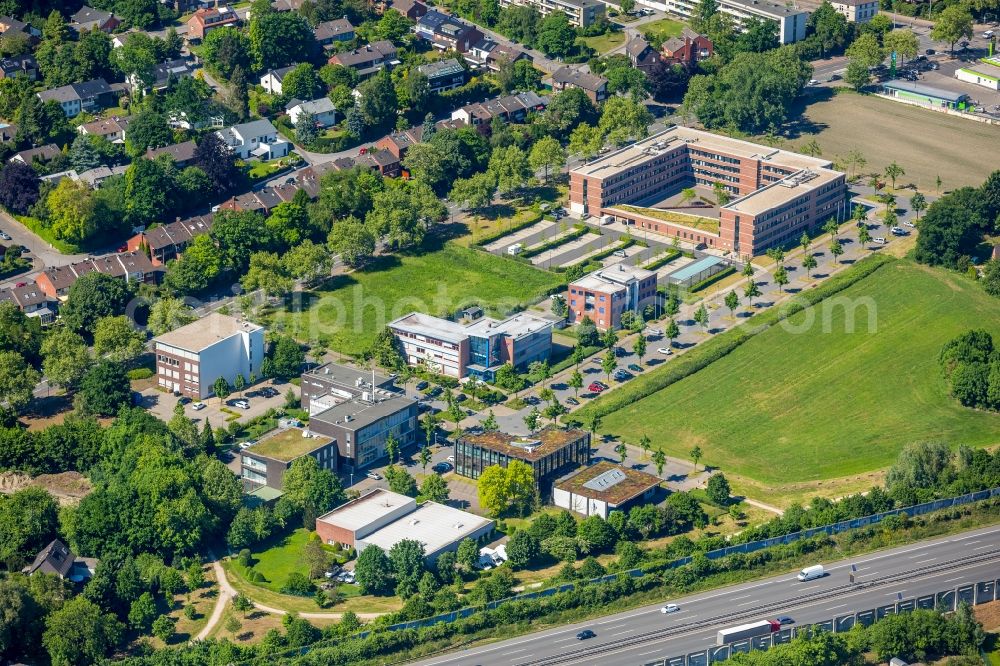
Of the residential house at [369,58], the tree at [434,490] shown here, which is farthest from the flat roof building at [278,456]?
the residential house at [369,58]

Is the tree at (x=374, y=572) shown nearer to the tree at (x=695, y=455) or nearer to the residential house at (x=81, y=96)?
the tree at (x=695, y=455)

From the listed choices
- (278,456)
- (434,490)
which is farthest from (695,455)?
(278,456)

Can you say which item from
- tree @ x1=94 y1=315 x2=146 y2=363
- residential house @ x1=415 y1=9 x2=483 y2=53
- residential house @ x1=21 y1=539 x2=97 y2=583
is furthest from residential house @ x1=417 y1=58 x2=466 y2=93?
residential house @ x1=21 y1=539 x2=97 y2=583

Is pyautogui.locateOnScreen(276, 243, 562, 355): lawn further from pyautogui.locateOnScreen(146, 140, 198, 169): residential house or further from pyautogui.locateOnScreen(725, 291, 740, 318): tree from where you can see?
pyautogui.locateOnScreen(146, 140, 198, 169): residential house

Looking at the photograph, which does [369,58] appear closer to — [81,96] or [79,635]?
[81,96]

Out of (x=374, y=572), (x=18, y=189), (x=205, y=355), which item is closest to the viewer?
(x=374, y=572)
